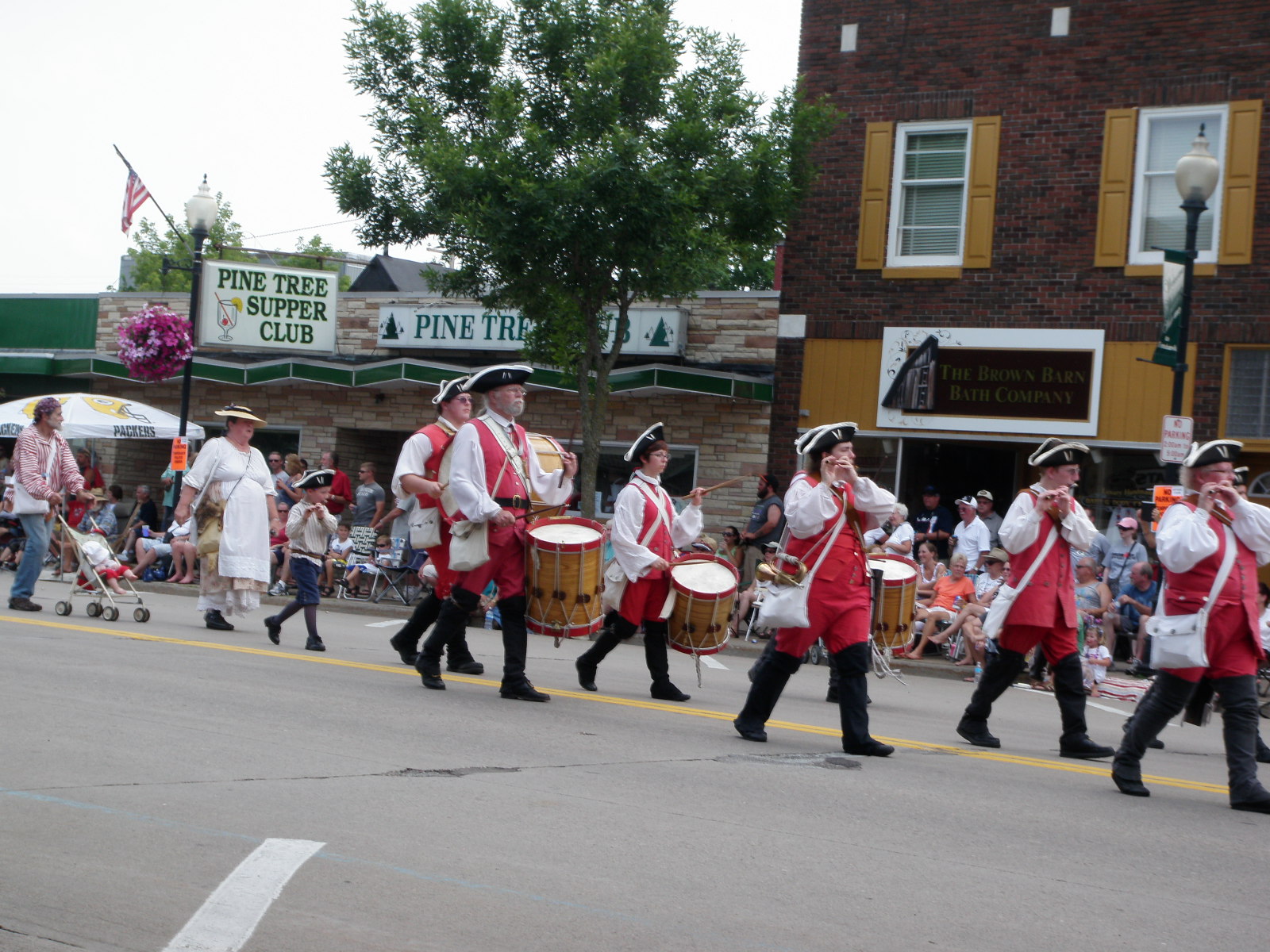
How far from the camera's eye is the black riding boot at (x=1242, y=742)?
7.50 metres

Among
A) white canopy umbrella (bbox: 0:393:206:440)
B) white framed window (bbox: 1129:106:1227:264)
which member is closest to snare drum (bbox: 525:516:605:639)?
white framed window (bbox: 1129:106:1227:264)

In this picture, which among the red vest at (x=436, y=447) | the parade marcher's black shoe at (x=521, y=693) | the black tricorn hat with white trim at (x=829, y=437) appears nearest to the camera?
the black tricorn hat with white trim at (x=829, y=437)

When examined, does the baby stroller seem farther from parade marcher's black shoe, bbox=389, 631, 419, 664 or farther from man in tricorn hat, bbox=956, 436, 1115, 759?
man in tricorn hat, bbox=956, 436, 1115, 759

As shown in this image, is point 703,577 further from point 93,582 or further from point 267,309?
point 267,309

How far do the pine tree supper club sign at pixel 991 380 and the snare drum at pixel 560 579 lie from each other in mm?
11836

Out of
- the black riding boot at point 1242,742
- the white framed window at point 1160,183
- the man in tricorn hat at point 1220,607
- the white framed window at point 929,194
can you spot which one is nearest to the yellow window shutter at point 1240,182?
the white framed window at point 1160,183

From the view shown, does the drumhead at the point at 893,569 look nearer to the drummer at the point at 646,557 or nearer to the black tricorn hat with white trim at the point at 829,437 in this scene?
the drummer at the point at 646,557

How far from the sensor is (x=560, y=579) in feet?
31.7

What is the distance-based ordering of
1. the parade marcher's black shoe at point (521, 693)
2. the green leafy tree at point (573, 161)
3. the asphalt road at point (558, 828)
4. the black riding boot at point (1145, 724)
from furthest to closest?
the green leafy tree at point (573, 161) → the parade marcher's black shoe at point (521, 693) → the black riding boot at point (1145, 724) → the asphalt road at point (558, 828)

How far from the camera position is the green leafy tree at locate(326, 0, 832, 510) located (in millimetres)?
18625

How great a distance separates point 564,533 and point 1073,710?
3412mm

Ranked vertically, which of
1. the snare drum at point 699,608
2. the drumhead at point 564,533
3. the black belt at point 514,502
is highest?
the black belt at point 514,502

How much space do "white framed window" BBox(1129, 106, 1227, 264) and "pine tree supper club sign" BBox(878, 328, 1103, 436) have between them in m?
1.45

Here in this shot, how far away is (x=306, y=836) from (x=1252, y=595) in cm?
492
